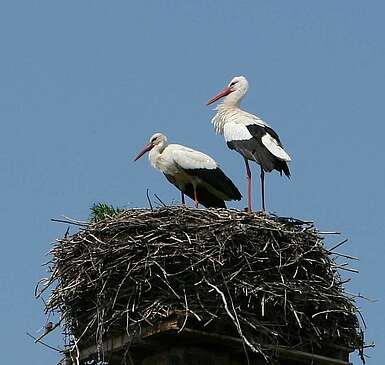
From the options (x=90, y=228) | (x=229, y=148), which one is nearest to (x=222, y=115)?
(x=229, y=148)

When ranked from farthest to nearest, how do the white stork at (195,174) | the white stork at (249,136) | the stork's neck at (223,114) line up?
the stork's neck at (223,114), the white stork at (195,174), the white stork at (249,136)

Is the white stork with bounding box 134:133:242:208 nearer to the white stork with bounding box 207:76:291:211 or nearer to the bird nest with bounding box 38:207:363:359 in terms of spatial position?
the white stork with bounding box 207:76:291:211

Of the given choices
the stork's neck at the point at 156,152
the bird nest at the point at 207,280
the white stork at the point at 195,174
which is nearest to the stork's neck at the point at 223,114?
the white stork at the point at 195,174

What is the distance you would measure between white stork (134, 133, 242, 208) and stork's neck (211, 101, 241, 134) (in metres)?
0.40

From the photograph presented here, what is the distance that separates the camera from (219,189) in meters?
11.7

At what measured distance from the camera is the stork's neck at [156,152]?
39.4 feet

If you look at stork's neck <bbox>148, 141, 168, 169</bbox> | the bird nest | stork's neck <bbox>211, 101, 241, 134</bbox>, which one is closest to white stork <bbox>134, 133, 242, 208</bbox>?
stork's neck <bbox>148, 141, 168, 169</bbox>

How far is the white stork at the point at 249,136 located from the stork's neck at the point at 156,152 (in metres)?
0.63

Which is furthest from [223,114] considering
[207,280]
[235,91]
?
[207,280]

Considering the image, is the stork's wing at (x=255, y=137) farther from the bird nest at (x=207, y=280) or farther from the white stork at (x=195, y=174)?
the bird nest at (x=207, y=280)

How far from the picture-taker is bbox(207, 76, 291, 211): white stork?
10922 millimetres

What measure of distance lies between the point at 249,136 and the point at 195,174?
80cm

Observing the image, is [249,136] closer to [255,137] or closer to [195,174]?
[255,137]

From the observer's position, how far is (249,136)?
1127 cm
